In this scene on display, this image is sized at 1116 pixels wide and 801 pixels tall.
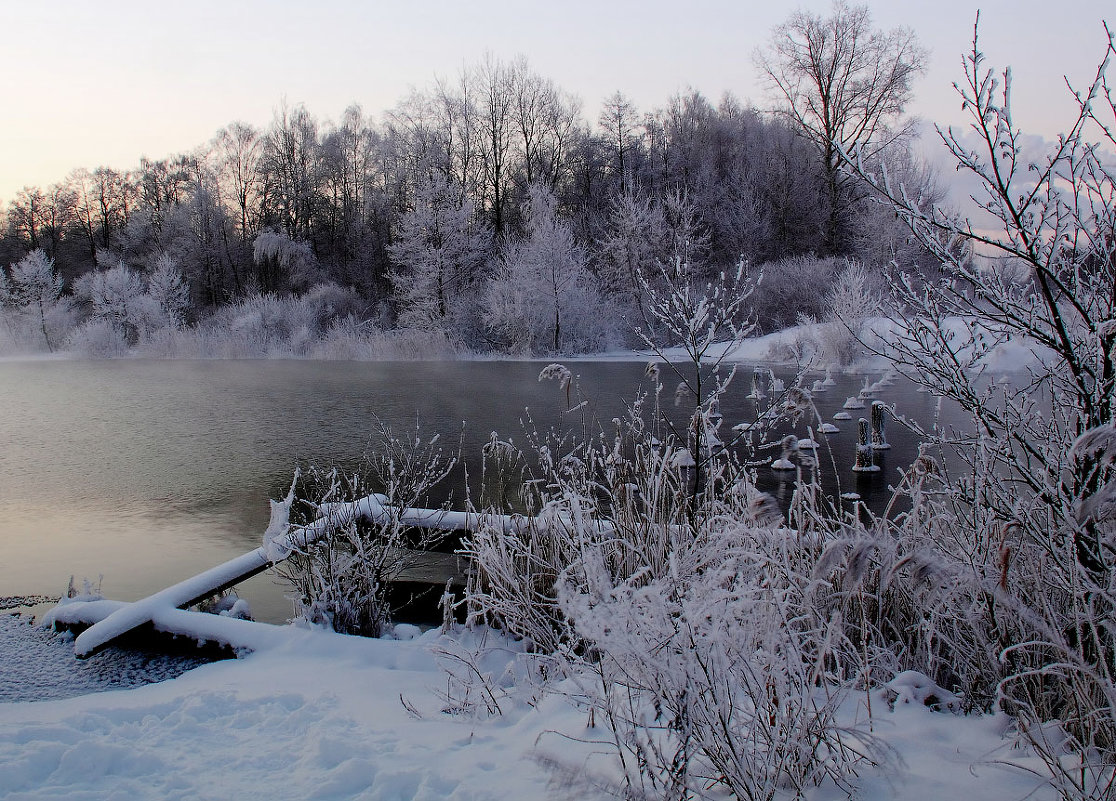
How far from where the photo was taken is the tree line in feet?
81.0

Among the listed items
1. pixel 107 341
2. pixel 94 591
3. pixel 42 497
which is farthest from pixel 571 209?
pixel 94 591

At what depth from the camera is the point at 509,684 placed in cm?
293

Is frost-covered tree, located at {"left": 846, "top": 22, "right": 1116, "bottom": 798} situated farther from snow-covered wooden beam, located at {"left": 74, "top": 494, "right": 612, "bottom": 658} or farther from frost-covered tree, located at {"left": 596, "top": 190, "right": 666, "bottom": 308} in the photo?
frost-covered tree, located at {"left": 596, "top": 190, "right": 666, "bottom": 308}

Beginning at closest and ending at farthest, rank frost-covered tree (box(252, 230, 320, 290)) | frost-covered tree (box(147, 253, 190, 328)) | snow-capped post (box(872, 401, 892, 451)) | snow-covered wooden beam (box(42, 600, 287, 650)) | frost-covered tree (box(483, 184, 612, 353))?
snow-covered wooden beam (box(42, 600, 287, 650)) < snow-capped post (box(872, 401, 892, 451)) < frost-covered tree (box(483, 184, 612, 353)) < frost-covered tree (box(147, 253, 190, 328)) < frost-covered tree (box(252, 230, 320, 290))

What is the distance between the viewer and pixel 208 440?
9578mm

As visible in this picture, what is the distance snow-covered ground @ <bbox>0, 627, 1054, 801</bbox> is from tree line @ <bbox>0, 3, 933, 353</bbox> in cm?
1985

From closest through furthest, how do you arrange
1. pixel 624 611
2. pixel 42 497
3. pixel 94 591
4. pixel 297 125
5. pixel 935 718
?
pixel 624 611 → pixel 935 718 → pixel 94 591 → pixel 42 497 → pixel 297 125

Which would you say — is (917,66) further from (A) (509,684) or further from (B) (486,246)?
(A) (509,684)

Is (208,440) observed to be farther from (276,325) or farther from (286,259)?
(286,259)

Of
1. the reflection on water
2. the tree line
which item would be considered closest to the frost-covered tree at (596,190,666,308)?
the tree line

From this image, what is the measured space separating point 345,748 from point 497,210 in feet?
102

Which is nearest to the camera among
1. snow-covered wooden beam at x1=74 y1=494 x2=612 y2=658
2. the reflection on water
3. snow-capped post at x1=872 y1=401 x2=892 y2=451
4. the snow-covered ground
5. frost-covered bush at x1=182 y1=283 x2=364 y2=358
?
the snow-covered ground

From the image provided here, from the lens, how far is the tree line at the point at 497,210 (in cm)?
2469

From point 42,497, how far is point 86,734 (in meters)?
5.78
